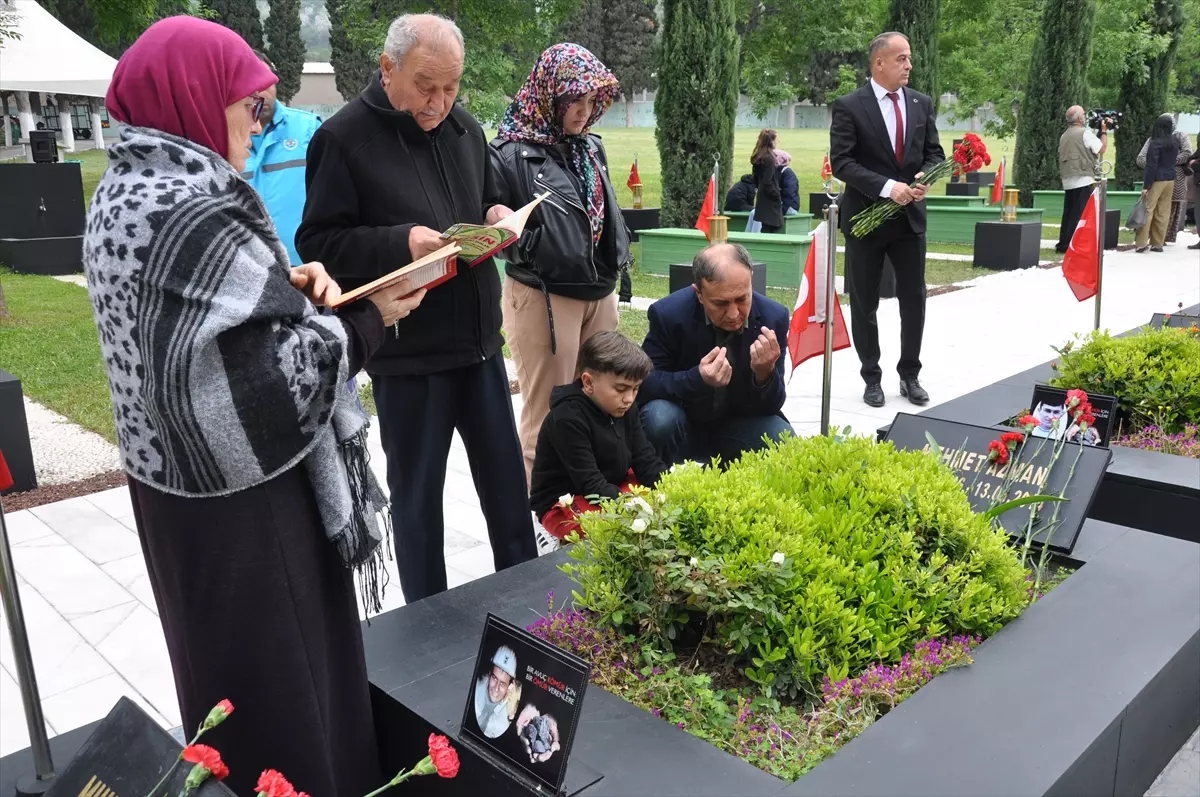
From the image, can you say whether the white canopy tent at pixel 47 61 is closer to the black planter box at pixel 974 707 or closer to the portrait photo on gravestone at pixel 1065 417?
the portrait photo on gravestone at pixel 1065 417

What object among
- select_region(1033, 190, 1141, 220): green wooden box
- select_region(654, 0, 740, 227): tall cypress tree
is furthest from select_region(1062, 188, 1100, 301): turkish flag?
select_region(1033, 190, 1141, 220): green wooden box

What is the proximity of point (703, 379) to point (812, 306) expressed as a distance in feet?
2.76

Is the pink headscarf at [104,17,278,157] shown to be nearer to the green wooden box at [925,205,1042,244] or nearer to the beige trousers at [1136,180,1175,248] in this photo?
the beige trousers at [1136,180,1175,248]

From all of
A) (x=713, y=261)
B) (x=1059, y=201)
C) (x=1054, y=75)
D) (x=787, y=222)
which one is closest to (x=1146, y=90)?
(x=1059, y=201)

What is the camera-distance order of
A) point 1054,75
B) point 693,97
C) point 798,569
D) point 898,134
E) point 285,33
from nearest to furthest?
point 798,569 < point 898,134 < point 693,97 < point 1054,75 < point 285,33

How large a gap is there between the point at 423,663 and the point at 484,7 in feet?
44.9

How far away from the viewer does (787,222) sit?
562 inches

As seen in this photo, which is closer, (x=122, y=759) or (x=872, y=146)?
(x=122, y=759)

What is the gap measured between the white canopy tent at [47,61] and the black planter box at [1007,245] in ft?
44.5

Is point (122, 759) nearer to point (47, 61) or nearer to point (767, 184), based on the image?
point (767, 184)

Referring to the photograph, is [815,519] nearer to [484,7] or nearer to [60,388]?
[60,388]

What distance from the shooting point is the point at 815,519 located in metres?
2.51

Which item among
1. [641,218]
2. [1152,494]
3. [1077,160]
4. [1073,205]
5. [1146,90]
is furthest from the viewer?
[1146,90]

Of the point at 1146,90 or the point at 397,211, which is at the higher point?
the point at 1146,90
